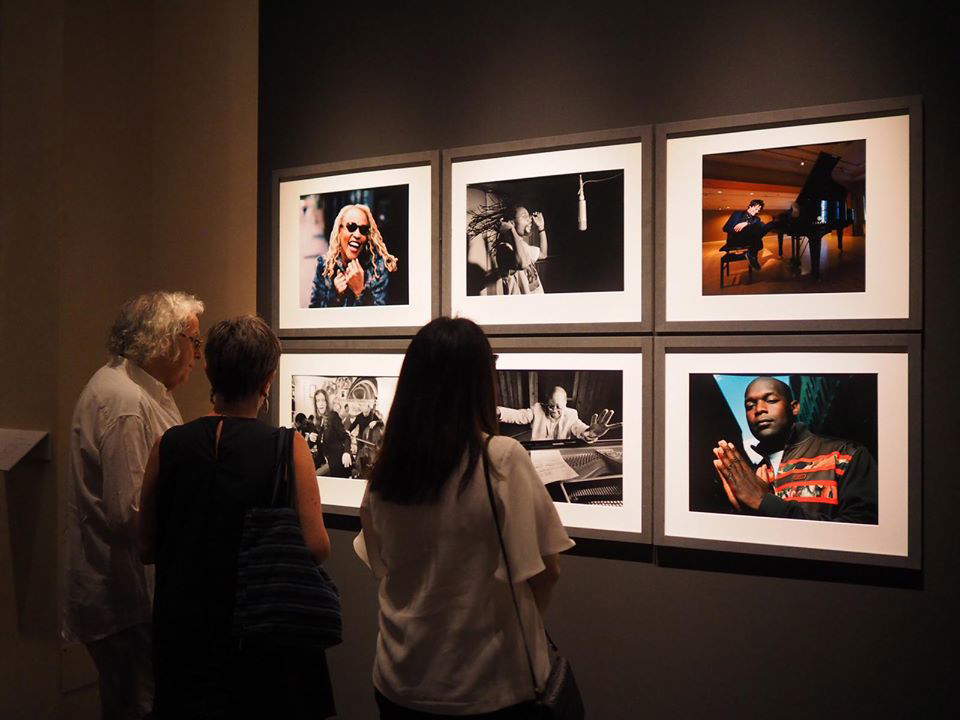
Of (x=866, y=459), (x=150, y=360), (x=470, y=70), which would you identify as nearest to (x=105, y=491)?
(x=150, y=360)

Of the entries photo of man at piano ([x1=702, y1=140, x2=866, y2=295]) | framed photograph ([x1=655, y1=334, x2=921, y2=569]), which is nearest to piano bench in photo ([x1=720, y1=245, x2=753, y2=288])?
photo of man at piano ([x1=702, y1=140, x2=866, y2=295])

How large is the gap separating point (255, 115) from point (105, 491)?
2131mm

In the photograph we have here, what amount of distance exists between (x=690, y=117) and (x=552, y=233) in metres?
0.60

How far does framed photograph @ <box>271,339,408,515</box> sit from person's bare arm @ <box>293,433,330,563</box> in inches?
38.1

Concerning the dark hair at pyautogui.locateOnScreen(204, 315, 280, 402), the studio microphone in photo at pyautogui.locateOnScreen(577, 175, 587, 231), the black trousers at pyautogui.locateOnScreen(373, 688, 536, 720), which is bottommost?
the black trousers at pyautogui.locateOnScreen(373, 688, 536, 720)

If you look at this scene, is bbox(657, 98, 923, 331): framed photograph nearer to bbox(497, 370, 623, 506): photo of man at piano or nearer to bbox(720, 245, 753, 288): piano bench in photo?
bbox(720, 245, 753, 288): piano bench in photo

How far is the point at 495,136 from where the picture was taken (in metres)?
2.98

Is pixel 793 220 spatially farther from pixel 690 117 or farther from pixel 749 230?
pixel 690 117

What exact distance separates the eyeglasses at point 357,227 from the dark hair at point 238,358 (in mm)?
1060

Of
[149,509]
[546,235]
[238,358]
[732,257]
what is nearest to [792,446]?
[732,257]

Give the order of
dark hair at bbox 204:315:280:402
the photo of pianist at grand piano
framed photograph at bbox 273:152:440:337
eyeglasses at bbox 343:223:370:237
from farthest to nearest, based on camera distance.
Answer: eyeglasses at bbox 343:223:370:237 < framed photograph at bbox 273:152:440:337 < the photo of pianist at grand piano < dark hair at bbox 204:315:280:402

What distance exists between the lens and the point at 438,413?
184 cm

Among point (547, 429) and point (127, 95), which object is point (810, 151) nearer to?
point (547, 429)

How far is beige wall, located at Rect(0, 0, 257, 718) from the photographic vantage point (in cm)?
353
